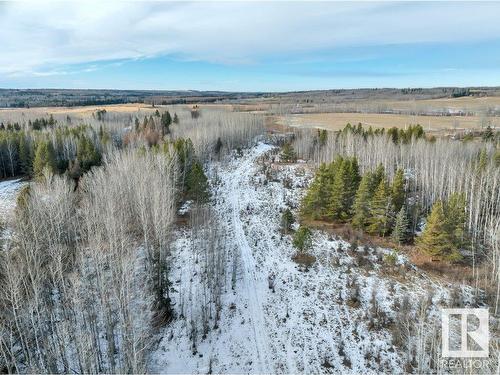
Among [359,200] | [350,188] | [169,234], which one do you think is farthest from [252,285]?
[350,188]

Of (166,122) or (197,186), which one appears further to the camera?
(166,122)

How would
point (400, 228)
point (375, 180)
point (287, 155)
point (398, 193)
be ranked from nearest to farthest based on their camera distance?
point (400, 228), point (398, 193), point (375, 180), point (287, 155)

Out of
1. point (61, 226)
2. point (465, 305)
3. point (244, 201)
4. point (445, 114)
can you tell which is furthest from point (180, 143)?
point (445, 114)

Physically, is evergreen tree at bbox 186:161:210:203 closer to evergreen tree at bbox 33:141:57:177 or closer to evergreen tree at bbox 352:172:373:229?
evergreen tree at bbox 352:172:373:229

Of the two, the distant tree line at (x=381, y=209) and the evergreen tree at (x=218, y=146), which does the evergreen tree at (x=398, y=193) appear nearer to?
the distant tree line at (x=381, y=209)

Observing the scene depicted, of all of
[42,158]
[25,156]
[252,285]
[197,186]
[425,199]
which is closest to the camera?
[252,285]

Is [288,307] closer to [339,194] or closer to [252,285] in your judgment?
[252,285]
